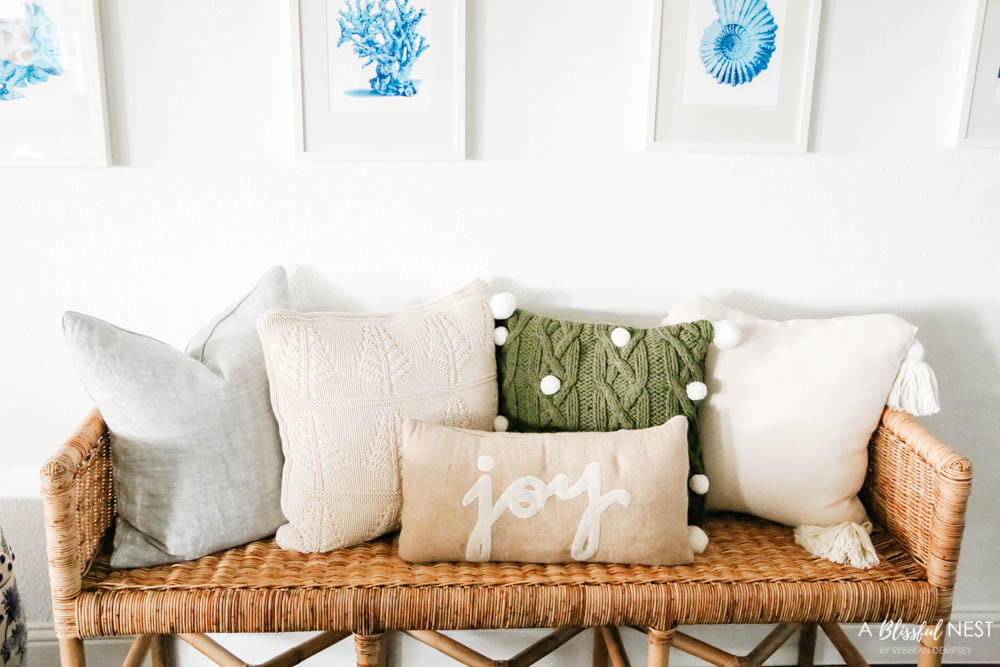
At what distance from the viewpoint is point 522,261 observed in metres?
1.59

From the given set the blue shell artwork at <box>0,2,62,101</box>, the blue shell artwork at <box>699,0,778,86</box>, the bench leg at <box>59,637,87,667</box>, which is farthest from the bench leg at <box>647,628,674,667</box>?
the blue shell artwork at <box>0,2,62,101</box>

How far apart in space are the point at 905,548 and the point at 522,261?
888 mm

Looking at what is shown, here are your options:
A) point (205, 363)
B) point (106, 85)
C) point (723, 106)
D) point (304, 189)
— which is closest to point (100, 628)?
point (205, 363)

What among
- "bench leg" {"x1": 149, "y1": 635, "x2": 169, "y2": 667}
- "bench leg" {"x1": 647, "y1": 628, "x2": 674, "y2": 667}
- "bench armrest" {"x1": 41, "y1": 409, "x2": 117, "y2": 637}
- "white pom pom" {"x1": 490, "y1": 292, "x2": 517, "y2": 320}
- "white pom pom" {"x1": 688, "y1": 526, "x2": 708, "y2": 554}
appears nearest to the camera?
"bench armrest" {"x1": 41, "y1": 409, "x2": 117, "y2": 637}

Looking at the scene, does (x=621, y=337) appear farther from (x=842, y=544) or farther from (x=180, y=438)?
(x=180, y=438)

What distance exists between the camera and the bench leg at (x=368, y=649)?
1.21m

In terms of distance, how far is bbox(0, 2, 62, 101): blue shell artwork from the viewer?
55.1 inches

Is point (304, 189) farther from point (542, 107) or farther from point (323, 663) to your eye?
point (323, 663)

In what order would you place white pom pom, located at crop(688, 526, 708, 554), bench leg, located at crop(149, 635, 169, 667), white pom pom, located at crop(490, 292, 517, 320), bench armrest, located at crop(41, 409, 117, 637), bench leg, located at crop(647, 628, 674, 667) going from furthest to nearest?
1. bench leg, located at crop(149, 635, 169, 667)
2. white pom pom, located at crop(490, 292, 517, 320)
3. white pom pom, located at crop(688, 526, 708, 554)
4. bench leg, located at crop(647, 628, 674, 667)
5. bench armrest, located at crop(41, 409, 117, 637)

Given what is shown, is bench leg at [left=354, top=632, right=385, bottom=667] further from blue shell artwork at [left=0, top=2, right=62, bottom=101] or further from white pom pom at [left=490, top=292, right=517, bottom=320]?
blue shell artwork at [left=0, top=2, right=62, bottom=101]

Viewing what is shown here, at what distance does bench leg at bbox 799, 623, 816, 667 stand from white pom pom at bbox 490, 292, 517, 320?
39.3 inches

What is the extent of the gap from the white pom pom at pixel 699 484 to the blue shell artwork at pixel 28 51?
4.57 ft

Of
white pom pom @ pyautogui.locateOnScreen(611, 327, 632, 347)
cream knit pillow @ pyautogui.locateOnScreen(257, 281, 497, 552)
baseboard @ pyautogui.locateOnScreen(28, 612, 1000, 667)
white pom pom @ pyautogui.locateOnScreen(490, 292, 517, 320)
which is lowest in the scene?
baseboard @ pyautogui.locateOnScreen(28, 612, 1000, 667)

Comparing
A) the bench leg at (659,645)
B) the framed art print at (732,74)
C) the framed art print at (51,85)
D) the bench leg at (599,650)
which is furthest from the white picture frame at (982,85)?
the framed art print at (51,85)
